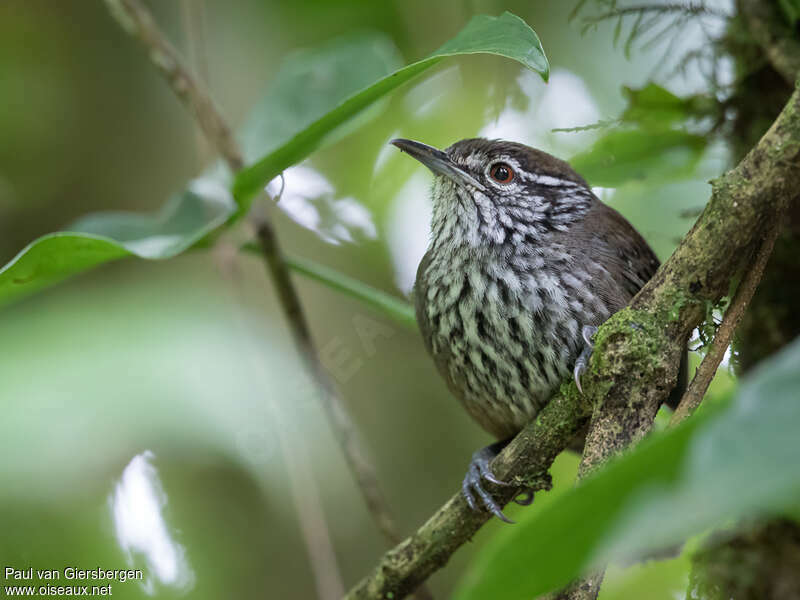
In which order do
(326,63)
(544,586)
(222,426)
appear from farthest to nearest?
(326,63) < (222,426) < (544,586)

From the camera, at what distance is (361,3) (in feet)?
17.4

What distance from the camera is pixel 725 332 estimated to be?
2.33 metres

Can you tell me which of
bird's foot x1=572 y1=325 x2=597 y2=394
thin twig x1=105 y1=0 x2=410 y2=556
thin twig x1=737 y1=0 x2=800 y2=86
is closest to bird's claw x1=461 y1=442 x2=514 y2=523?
bird's foot x1=572 y1=325 x2=597 y2=394

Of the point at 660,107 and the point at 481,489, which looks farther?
the point at 660,107

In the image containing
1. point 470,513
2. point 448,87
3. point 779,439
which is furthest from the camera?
point 448,87

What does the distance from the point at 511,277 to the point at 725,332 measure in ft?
3.05

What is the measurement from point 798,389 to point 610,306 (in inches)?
80.6

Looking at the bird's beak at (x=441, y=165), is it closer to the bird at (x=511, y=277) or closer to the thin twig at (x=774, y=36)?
the bird at (x=511, y=277)

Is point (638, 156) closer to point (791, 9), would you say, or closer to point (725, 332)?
point (791, 9)

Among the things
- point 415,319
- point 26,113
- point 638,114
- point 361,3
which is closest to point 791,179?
point 638,114

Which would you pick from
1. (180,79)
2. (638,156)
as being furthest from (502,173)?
(180,79)

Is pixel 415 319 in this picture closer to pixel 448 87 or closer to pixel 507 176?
pixel 507 176

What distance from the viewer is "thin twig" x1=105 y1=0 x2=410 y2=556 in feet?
12.2

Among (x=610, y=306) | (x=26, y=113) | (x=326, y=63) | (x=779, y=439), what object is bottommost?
(x=779, y=439)
